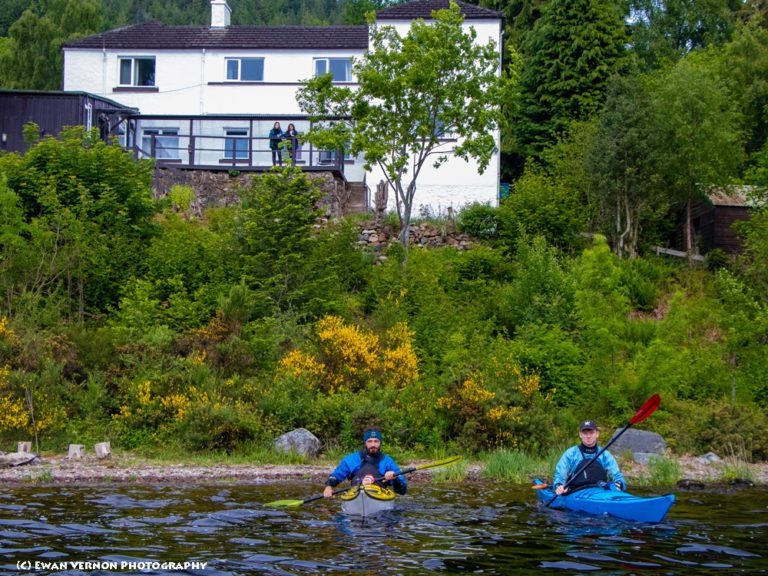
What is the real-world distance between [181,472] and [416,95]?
16.4 metres

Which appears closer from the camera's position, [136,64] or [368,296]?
[368,296]

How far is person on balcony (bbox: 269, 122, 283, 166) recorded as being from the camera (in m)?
35.4

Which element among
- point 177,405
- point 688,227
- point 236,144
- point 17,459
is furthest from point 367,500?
point 236,144

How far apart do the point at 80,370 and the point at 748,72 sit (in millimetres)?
34570

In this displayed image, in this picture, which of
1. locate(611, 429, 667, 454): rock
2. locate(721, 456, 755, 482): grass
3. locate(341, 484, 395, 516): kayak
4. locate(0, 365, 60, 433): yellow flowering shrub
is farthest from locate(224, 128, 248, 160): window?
locate(341, 484, 395, 516): kayak

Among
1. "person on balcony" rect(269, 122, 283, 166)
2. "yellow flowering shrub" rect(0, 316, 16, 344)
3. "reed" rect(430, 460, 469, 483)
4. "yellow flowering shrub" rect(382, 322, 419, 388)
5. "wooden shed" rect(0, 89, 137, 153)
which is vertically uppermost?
"wooden shed" rect(0, 89, 137, 153)

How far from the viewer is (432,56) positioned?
96.3 feet

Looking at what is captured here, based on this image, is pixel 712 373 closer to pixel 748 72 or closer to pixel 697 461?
pixel 697 461

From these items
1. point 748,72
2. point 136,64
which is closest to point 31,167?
point 136,64

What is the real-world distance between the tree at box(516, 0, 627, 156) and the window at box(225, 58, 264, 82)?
11.9 metres

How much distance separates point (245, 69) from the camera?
140 feet

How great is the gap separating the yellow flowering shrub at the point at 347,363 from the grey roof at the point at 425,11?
2113 cm

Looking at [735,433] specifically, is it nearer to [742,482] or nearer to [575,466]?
[742,482]

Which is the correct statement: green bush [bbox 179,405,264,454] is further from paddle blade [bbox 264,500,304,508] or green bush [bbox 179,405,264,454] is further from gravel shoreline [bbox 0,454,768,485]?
paddle blade [bbox 264,500,304,508]
